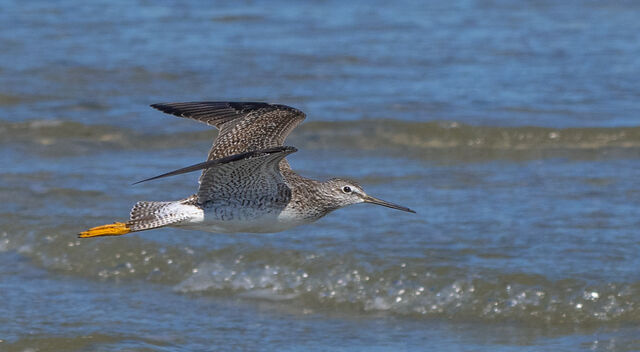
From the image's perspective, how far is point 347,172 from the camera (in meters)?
9.87

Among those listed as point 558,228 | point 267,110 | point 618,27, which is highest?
point 618,27

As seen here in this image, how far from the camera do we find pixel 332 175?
31.9 ft

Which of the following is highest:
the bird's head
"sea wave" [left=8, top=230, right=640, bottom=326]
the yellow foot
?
the bird's head

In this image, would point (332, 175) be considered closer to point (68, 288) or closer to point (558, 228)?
point (558, 228)

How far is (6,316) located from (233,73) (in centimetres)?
664

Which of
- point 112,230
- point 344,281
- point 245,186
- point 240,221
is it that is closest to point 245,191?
point 245,186

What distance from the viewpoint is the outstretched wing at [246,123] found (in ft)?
21.8

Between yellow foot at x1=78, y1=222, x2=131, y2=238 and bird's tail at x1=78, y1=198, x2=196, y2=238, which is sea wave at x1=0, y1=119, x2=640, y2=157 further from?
bird's tail at x1=78, y1=198, x2=196, y2=238

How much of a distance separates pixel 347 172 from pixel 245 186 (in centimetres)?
351

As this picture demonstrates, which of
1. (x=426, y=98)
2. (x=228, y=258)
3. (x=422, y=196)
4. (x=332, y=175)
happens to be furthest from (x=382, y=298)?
(x=426, y=98)

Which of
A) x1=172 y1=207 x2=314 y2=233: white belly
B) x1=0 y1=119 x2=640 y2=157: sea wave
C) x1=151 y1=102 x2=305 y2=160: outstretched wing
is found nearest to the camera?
x1=172 y1=207 x2=314 y2=233: white belly

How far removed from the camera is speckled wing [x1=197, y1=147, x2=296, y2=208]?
20.6 feet

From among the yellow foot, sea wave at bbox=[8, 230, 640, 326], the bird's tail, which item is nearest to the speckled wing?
the bird's tail

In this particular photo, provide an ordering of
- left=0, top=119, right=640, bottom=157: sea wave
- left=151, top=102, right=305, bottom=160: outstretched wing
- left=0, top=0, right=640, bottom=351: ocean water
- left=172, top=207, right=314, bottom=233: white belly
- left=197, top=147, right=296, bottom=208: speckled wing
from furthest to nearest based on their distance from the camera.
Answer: left=0, top=119, right=640, bottom=157: sea wave → left=0, top=0, right=640, bottom=351: ocean water → left=151, top=102, right=305, bottom=160: outstretched wing → left=172, top=207, right=314, bottom=233: white belly → left=197, top=147, right=296, bottom=208: speckled wing
